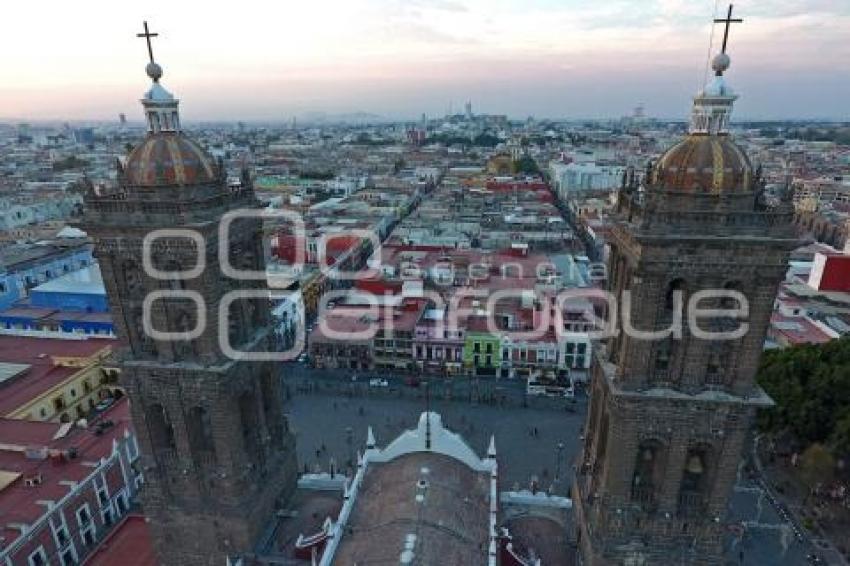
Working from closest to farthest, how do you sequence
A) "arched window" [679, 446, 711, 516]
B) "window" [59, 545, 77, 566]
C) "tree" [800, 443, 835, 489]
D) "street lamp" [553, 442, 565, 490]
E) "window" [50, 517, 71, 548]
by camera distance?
1. "arched window" [679, 446, 711, 516]
2. "window" [50, 517, 71, 548]
3. "window" [59, 545, 77, 566]
4. "tree" [800, 443, 835, 489]
5. "street lamp" [553, 442, 565, 490]

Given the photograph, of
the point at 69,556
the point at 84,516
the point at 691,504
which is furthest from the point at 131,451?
the point at 691,504

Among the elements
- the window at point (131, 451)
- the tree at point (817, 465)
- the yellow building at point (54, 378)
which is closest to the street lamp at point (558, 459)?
the tree at point (817, 465)

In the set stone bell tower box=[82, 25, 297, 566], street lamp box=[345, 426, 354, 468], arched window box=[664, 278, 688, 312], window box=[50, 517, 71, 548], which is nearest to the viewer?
arched window box=[664, 278, 688, 312]

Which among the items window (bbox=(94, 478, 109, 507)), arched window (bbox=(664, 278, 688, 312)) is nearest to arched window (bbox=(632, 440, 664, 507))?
arched window (bbox=(664, 278, 688, 312))

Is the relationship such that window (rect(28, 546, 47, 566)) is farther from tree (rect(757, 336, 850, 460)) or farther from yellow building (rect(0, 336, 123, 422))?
tree (rect(757, 336, 850, 460))

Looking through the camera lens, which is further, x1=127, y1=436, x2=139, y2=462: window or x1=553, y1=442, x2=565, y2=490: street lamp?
x1=553, y1=442, x2=565, y2=490: street lamp

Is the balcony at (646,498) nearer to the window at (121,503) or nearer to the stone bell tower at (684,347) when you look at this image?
the stone bell tower at (684,347)
